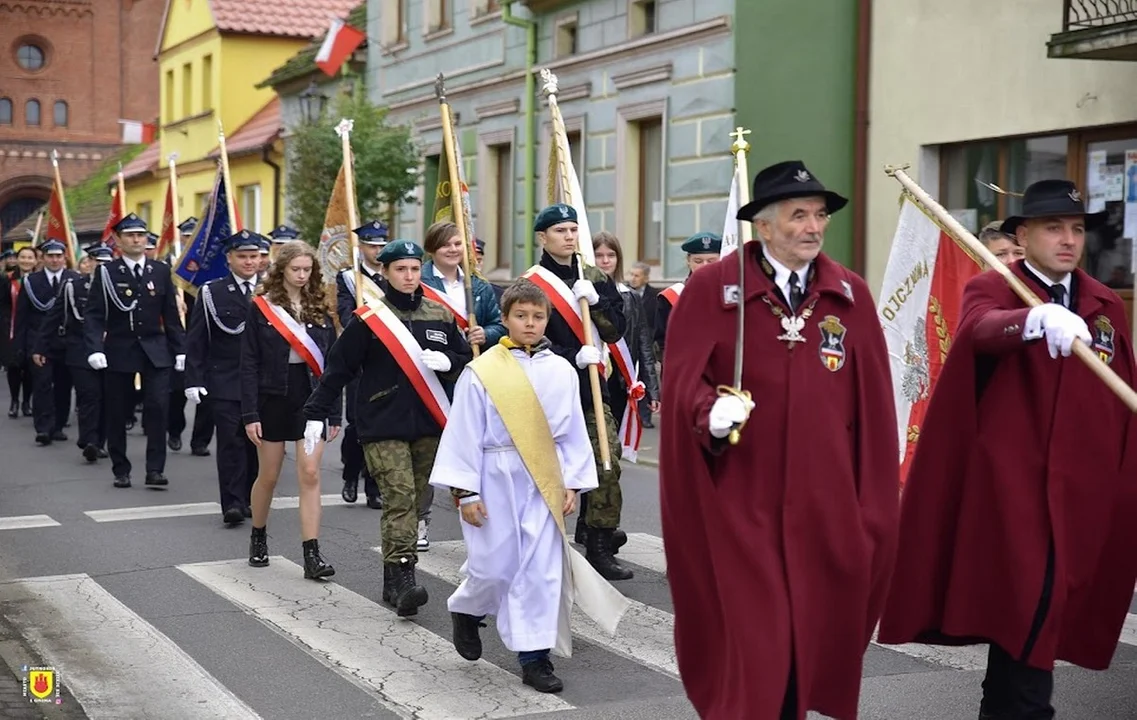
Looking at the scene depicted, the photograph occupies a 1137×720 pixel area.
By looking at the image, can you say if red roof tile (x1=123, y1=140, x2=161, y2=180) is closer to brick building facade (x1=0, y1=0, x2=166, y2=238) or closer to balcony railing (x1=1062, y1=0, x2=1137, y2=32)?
brick building facade (x1=0, y1=0, x2=166, y2=238)

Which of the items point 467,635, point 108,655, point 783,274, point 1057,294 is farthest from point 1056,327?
point 108,655

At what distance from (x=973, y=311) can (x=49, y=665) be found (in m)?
3.97

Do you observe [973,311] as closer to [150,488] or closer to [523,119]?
[150,488]

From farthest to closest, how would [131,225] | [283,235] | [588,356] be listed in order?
[131,225] < [283,235] < [588,356]

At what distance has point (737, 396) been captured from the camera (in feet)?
16.2

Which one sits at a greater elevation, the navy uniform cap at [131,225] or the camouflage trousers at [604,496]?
the navy uniform cap at [131,225]

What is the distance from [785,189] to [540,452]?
214cm

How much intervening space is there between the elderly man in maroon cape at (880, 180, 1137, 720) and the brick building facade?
59546 millimetres

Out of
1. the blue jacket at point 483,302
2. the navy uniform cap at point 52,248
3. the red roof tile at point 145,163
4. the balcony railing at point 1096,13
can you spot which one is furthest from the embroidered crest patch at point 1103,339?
the red roof tile at point 145,163

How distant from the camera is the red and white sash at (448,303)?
8977mm

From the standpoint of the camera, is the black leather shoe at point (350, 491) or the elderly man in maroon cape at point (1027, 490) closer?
the elderly man in maroon cape at point (1027, 490)

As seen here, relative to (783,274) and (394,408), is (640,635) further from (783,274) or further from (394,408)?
(783,274)

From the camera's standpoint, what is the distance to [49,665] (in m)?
7.12

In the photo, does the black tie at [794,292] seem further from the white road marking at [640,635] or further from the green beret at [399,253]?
the green beret at [399,253]
